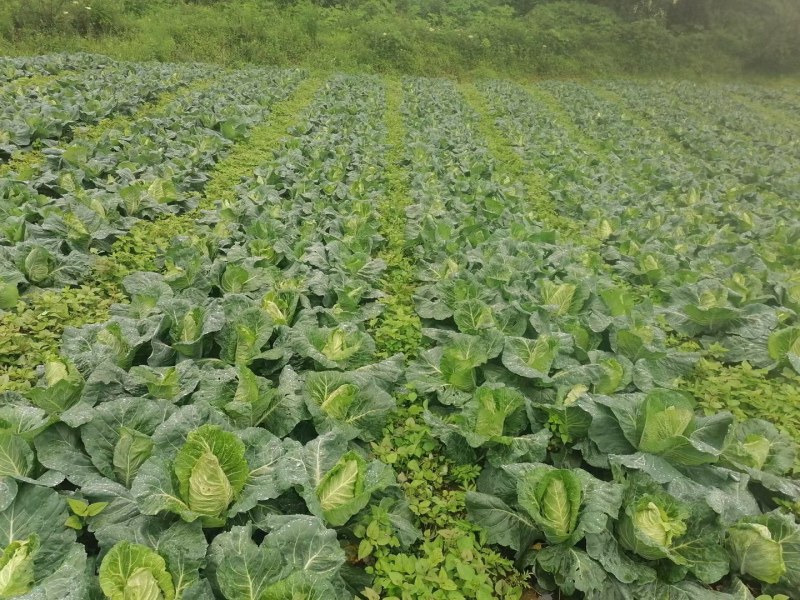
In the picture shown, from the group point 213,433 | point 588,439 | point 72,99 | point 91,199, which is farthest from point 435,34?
point 213,433

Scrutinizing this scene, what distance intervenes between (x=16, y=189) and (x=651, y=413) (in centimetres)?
737

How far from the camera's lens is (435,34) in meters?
25.8

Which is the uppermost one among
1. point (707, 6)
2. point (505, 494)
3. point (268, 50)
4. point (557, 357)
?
point (707, 6)

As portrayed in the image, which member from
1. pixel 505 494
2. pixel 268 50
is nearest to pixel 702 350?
pixel 505 494

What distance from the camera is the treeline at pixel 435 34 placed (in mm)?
21594

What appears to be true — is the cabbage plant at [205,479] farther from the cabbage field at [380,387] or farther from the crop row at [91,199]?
the crop row at [91,199]

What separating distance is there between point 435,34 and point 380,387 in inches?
1032

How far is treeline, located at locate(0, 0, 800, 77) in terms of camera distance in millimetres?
21594

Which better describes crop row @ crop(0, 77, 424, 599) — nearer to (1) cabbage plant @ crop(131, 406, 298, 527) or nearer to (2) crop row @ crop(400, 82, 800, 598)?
(1) cabbage plant @ crop(131, 406, 298, 527)

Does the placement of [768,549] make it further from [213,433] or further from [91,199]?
[91,199]

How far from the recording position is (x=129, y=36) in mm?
22188

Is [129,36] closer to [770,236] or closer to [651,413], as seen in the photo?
[770,236]

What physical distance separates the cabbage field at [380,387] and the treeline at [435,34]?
1597 cm

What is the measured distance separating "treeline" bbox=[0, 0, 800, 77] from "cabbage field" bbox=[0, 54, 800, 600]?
16.0 meters
